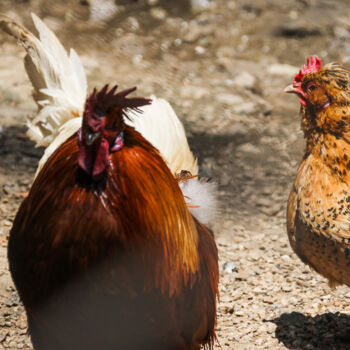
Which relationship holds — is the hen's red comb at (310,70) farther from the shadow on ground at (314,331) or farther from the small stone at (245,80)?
the small stone at (245,80)

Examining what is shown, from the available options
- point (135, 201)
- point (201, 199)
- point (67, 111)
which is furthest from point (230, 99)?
point (135, 201)

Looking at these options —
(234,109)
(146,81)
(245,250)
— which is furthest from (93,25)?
(245,250)

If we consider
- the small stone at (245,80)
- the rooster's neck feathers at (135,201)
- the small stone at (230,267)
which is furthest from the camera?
the small stone at (245,80)

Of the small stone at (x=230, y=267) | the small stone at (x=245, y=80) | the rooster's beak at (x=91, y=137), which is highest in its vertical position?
the rooster's beak at (x=91, y=137)

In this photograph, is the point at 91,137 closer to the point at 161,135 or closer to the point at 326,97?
the point at 161,135

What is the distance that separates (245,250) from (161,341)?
1661mm

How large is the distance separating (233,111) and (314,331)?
2728mm

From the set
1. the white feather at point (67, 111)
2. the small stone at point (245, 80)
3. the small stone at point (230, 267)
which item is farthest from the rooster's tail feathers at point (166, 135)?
the small stone at point (245, 80)

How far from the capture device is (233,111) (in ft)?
17.5

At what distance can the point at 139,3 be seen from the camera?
702 cm

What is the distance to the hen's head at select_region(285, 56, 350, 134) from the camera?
2863mm

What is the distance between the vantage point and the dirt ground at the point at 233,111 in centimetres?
316

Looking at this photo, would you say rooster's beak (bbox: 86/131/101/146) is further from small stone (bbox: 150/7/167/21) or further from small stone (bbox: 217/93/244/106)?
small stone (bbox: 150/7/167/21)

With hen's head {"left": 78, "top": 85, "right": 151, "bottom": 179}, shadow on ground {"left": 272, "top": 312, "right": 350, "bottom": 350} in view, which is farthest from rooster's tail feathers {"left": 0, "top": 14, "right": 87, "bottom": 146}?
shadow on ground {"left": 272, "top": 312, "right": 350, "bottom": 350}
